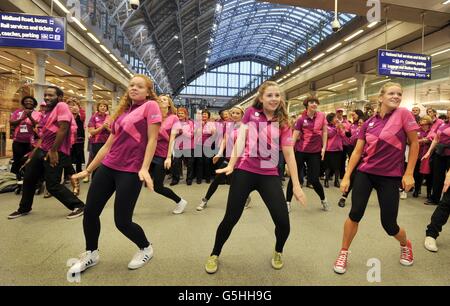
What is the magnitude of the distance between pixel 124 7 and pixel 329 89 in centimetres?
1171

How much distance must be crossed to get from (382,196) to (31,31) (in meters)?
7.06

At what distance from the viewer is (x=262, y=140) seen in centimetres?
251

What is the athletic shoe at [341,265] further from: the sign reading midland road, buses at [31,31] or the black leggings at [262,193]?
the sign reading midland road, buses at [31,31]

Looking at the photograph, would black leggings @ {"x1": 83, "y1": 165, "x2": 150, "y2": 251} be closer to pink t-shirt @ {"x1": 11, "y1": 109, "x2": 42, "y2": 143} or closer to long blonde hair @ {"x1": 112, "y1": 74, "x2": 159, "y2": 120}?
long blonde hair @ {"x1": 112, "y1": 74, "x2": 159, "y2": 120}

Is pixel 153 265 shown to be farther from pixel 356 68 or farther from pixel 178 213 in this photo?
pixel 356 68

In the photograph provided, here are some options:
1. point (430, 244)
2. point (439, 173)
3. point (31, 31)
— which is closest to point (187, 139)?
point (31, 31)

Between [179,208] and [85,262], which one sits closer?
[85,262]

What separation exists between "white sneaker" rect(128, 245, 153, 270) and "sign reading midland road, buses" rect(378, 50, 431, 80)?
748 centimetres

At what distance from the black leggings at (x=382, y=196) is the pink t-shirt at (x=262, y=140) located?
0.75 meters

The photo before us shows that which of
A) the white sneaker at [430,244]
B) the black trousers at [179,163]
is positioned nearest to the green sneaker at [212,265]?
A: the white sneaker at [430,244]

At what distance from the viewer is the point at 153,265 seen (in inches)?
102

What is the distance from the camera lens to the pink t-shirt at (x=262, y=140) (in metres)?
2.47

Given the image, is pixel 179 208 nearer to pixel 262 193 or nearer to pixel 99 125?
pixel 262 193
